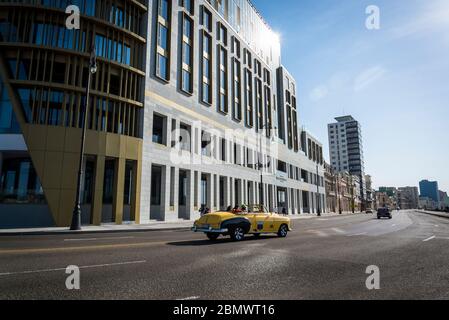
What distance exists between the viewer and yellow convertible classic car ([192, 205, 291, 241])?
12086 millimetres

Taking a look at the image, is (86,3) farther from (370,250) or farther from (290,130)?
(290,130)

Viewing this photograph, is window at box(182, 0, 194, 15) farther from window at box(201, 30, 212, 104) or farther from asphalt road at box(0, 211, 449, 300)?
asphalt road at box(0, 211, 449, 300)

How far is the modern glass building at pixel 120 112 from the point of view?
2153 centimetres

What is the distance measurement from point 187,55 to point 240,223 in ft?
A: 89.4

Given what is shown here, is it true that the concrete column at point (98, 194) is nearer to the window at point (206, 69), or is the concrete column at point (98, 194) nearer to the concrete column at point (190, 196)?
the concrete column at point (190, 196)

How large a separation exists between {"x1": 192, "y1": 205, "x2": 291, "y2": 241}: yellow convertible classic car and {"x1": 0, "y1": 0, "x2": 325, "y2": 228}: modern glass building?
14.3 meters

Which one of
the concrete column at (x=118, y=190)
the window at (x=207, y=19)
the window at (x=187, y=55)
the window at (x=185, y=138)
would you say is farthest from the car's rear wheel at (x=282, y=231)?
the window at (x=207, y=19)

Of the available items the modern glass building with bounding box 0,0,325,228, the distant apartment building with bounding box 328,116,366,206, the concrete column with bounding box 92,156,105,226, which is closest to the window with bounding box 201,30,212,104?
the modern glass building with bounding box 0,0,325,228

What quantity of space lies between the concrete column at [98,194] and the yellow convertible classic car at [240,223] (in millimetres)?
13455

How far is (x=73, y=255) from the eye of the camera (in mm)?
8508

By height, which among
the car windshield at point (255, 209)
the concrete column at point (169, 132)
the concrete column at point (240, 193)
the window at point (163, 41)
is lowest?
the car windshield at point (255, 209)

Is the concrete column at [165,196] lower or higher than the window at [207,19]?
lower

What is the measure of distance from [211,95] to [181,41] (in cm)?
776
